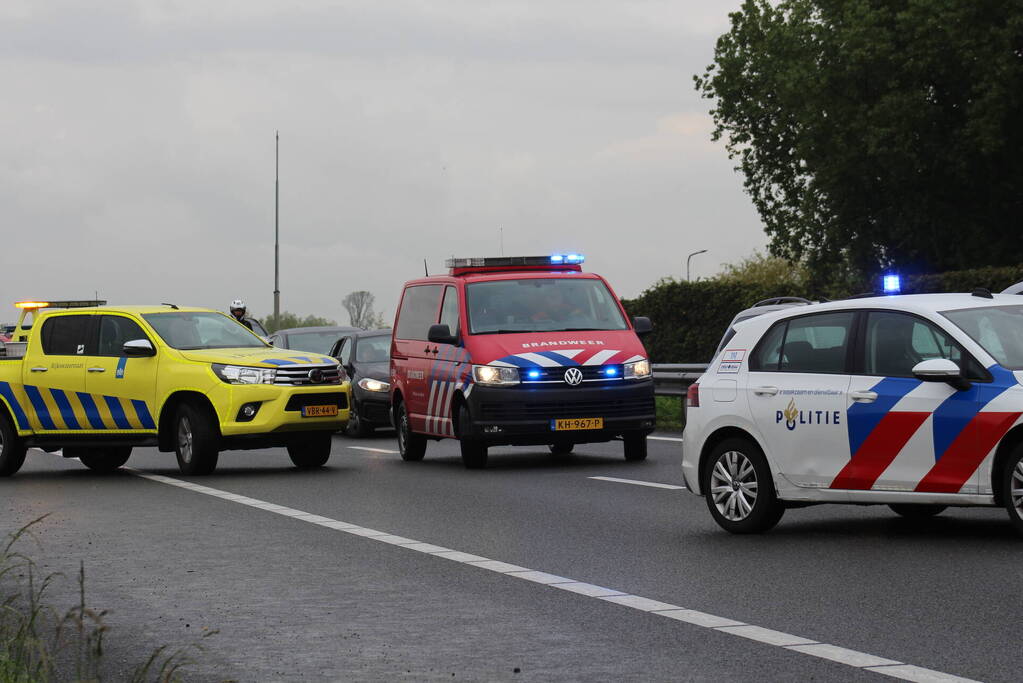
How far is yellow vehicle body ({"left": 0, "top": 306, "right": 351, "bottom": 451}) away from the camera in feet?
60.8

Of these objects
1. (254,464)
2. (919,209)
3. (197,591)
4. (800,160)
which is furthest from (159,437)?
(800,160)

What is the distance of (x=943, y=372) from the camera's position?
10.5m

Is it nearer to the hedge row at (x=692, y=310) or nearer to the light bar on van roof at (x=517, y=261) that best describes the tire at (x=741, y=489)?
the light bar on van roof at (x=517, y=261)

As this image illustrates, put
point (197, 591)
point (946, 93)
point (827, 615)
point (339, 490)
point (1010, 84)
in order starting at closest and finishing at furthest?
point (827, 615) → point (197, 591) → point (339, 490) → point (1010, 84) → point (946, 93)

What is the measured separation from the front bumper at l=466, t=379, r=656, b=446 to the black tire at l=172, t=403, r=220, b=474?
271 cm

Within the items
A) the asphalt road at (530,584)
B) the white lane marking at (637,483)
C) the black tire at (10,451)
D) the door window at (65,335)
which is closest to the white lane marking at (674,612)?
the asphalt road at (530,584)

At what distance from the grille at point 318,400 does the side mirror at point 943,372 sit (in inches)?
368

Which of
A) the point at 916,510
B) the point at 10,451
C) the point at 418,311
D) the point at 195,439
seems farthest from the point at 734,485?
the point at 10,451

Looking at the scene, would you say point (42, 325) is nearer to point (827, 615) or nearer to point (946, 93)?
point (827, 615)

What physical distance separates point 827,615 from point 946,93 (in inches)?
1574

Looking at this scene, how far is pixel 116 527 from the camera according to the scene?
13.2 m

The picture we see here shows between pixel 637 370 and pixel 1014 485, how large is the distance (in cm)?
887

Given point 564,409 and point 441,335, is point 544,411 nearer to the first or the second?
point 564,409

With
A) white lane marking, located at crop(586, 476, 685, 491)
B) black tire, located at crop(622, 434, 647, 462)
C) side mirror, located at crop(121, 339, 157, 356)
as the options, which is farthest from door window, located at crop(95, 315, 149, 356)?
white lane marking, located at crop(586, 476, 685, 491)
